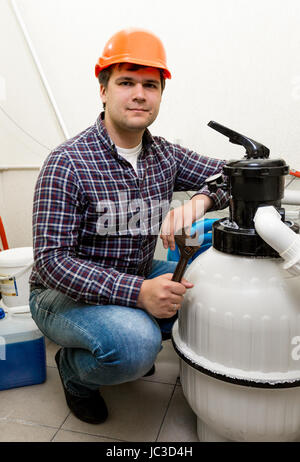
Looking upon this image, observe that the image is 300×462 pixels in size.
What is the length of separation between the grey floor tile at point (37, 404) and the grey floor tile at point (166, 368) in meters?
0.30

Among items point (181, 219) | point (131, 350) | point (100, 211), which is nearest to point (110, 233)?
point (100, 211)

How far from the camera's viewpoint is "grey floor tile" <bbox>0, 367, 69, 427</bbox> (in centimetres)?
118

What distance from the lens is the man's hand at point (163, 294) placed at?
0.88 m

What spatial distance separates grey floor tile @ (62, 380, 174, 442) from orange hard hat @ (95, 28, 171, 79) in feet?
3.28

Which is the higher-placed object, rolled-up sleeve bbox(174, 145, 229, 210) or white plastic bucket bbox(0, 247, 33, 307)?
rolled-up sleeve bbox(174, 145, 229, 210)

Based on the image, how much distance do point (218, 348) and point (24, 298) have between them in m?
0.87

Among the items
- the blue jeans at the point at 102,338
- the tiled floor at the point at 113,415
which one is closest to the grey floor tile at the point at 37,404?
the tiled floor at the point at 113,415

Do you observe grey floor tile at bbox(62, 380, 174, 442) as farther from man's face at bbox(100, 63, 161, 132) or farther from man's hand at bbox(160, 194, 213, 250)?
man's face at bbox(100, 63, 161, 132)

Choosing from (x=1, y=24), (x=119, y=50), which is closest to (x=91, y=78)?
(x=1, y=24)

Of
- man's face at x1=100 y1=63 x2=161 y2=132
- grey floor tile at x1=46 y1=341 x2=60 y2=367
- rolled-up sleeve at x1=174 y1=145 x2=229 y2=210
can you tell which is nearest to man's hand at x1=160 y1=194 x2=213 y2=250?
rolled-up sleeve at x1=174 y1=145 x2=229 y2=210

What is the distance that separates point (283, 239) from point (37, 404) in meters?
0.96

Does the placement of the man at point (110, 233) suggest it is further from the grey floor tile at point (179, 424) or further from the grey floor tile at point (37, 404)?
the grey floor tile at point (179, 424)

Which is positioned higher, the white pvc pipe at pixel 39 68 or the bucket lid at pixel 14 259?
the white pvc pipe at pixel 39 68

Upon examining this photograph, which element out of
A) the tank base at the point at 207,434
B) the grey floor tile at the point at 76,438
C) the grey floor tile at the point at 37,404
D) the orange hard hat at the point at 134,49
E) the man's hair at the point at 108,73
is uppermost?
the orange hard hat at the point at 134,49
